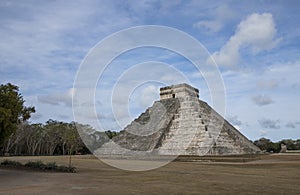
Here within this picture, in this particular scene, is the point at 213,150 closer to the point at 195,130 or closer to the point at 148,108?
the point at 195,130

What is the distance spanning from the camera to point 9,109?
63.5ft

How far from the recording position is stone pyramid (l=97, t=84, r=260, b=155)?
52.4 meters

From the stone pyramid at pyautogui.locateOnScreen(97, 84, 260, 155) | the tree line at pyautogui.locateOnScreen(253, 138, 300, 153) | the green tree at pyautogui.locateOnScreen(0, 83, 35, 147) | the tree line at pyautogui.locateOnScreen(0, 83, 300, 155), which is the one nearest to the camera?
the green tree at pyautogui.locateOnScreen(0, 83, 35, 147)

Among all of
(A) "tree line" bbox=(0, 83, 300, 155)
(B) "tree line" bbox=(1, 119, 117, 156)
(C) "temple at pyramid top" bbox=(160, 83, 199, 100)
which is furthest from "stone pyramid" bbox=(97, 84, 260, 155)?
(B) "tree line" bbox=(1, 119, 117, 156)

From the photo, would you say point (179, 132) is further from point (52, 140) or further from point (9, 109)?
point (9, 109)

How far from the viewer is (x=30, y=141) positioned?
72125 millimetres

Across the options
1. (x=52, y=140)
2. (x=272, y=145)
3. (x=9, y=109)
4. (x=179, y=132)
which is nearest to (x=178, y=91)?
(x=179, y=132)

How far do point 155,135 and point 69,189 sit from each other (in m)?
46.1

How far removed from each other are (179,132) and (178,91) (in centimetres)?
1502

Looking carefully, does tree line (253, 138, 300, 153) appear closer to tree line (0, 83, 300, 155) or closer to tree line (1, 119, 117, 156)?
tree line (0, 83, 300, 155)

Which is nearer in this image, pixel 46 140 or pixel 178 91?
pixel 178 91

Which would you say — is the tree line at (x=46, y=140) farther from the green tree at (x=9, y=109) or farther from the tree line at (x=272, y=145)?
the green tree at (x=9, y=109)

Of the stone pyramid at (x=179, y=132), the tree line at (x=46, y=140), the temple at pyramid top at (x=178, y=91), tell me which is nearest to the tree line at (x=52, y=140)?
the tree line at (x=46, y=140)

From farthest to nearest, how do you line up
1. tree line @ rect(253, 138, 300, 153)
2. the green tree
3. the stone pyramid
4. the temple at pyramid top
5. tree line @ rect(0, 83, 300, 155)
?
tree line @ rect(253, 138, 300, 153) → the temple at pyramid top → tree line @ rect(0, 83, 300, 155) → the stone pyramid → the green tree
